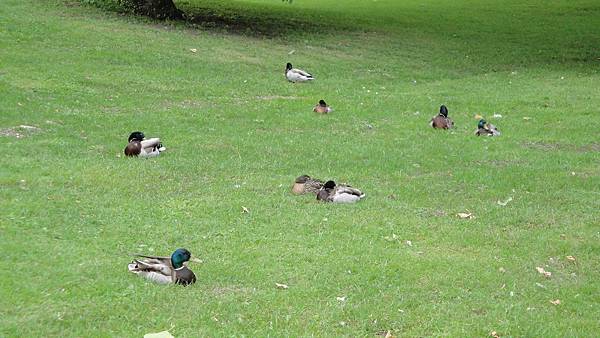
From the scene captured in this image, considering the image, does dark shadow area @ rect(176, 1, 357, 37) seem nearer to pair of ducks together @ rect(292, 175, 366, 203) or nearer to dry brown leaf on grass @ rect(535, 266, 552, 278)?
pair of ducks together @ rect(292, 175, 366, 203)

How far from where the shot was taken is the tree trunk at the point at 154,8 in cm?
2892

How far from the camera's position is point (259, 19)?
3241 centimetres

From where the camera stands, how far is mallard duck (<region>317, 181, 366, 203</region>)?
11.8m

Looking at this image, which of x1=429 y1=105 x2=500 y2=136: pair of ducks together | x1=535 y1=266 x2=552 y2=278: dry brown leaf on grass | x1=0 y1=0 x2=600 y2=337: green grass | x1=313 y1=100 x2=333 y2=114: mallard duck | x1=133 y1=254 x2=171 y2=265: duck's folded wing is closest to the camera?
x1=0 y1=0 x2=600 y2=337: green grass

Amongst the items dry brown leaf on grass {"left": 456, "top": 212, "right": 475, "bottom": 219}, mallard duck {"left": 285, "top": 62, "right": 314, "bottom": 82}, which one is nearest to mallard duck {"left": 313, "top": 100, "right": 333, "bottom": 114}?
mallard duck {"left": 285, "top": 62, "right": 314, "bottom": 82}

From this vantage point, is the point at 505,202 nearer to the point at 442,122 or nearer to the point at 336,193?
the point at 336,193

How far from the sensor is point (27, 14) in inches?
1036

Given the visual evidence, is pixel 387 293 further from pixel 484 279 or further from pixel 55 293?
pixel 55 293

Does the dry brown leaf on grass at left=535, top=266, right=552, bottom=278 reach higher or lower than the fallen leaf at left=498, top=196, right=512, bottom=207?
higher

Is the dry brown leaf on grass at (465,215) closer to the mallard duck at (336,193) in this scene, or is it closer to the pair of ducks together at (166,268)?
the mallard duck at (336,193)

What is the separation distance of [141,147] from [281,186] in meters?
2.72

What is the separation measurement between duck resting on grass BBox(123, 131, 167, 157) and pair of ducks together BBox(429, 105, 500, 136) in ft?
21.4

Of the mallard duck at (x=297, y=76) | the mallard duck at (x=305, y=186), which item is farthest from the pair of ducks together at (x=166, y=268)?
the mallard duck at (x=297, y=76)

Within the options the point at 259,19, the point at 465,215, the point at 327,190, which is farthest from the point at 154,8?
the point at 465,215
